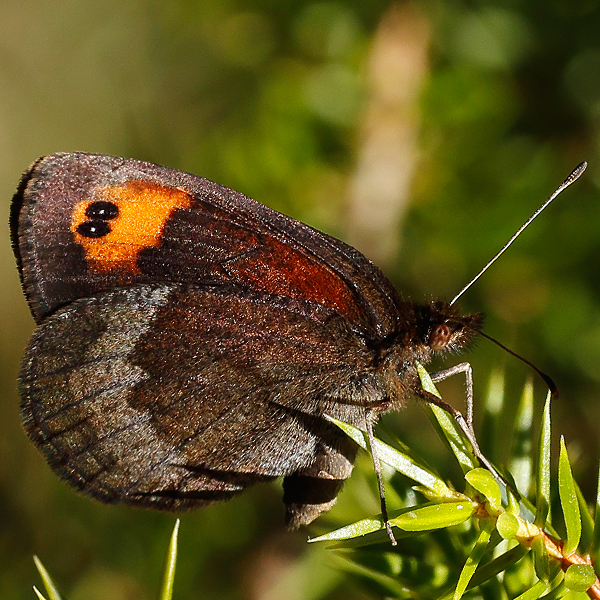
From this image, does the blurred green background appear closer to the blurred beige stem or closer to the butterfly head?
the blurred beige stem

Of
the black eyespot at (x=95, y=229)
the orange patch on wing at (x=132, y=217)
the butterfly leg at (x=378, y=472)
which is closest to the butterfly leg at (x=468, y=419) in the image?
the butterfly leg at (x=378, y=472)

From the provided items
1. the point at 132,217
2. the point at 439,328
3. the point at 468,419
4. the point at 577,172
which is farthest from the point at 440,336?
the point at 132,217

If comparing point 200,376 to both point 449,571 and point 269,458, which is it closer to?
point 269,458

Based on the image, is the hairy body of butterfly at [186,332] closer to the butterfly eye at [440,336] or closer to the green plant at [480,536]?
the butterfly eye at [440,336]

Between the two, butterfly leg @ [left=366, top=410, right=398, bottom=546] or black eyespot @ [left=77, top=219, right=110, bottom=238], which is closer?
butterfly leg @ [left=366, top=410, right=398, bottom=546]

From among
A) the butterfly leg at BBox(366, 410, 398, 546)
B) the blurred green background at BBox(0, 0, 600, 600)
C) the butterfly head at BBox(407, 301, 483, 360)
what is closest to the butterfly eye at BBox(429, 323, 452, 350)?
the butterfly head at BBox(407, 301, 483, 360)

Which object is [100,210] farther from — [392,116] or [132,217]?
[392,116]
